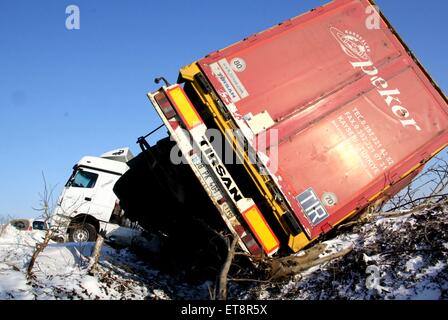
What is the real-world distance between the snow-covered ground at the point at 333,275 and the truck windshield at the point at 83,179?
15.6ft

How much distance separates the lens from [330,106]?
17.1 feet

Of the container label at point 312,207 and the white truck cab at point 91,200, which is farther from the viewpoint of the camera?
the white truck cab at point 91,200

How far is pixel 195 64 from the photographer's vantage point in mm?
5172

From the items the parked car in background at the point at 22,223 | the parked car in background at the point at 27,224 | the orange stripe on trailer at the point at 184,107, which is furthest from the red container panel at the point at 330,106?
the parked car in background at the point at 22,223

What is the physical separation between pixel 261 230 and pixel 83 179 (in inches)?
284

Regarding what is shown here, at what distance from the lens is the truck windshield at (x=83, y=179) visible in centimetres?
1066

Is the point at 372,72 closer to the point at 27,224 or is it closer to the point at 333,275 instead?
the point at 333,275

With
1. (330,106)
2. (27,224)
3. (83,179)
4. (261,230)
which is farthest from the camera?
(27,224)

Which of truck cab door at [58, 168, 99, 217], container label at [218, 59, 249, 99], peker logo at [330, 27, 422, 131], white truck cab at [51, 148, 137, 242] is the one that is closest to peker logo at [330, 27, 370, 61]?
peker logo at [330, 27, 422, 131]

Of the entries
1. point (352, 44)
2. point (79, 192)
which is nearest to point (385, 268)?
point (352, 44)

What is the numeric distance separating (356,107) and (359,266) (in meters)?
2.00

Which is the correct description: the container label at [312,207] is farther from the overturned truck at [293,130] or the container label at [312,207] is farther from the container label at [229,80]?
the container label at [229,80]
